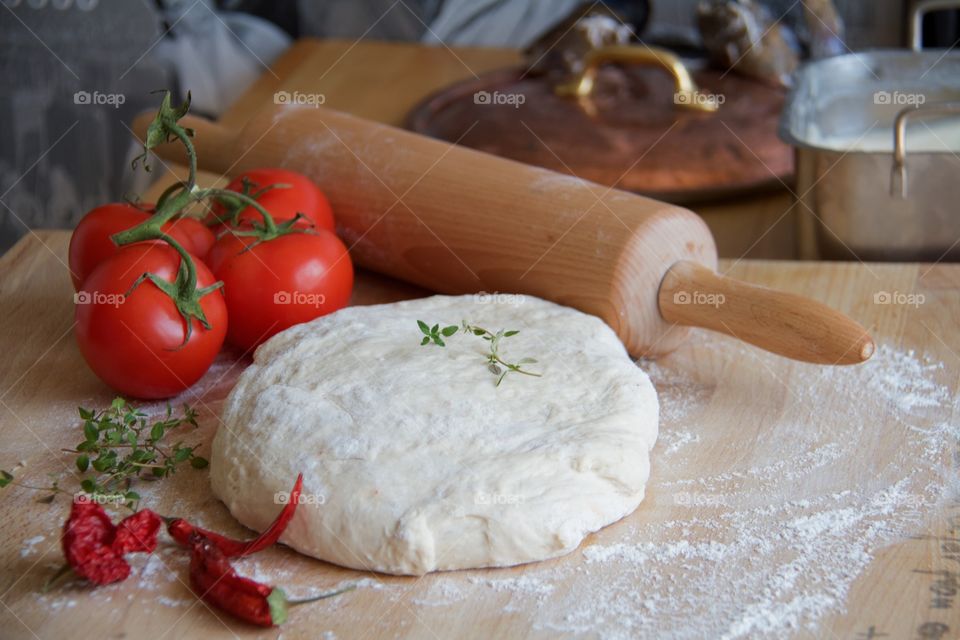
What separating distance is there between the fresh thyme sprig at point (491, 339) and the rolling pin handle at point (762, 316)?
283 mm

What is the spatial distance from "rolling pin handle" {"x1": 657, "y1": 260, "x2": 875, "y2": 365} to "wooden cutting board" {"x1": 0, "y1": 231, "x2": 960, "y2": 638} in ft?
0.29

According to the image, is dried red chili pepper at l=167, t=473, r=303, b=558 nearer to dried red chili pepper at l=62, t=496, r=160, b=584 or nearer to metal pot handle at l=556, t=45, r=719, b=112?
dried red chili pepper at l=62, t=496, r=160, b=584

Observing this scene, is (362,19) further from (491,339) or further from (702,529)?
(702,529)

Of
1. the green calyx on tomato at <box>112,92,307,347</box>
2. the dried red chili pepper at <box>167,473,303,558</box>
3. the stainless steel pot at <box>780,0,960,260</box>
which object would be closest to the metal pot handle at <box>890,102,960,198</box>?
the stainless steel pot at <box>780,0,960,260</box>

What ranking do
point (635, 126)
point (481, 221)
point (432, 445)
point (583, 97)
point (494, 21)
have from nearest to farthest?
point (432, 445), point (481, 221), point (635, 126), point (583, 97), point (494, 21)

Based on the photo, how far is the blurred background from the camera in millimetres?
2039

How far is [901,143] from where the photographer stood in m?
1.85

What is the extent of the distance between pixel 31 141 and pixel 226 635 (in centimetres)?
209

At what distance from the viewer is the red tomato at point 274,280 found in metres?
1.67

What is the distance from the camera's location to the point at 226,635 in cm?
117

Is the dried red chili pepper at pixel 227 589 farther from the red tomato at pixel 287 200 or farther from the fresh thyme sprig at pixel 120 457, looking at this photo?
the red tomato at pixel 287 200

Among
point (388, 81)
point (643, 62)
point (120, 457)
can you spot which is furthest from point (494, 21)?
point (120, 457)

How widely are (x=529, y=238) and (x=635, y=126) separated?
0.81 m

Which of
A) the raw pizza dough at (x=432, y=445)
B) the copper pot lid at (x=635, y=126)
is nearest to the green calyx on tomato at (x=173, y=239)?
the raw pizza dough at (x=432, y=445)
